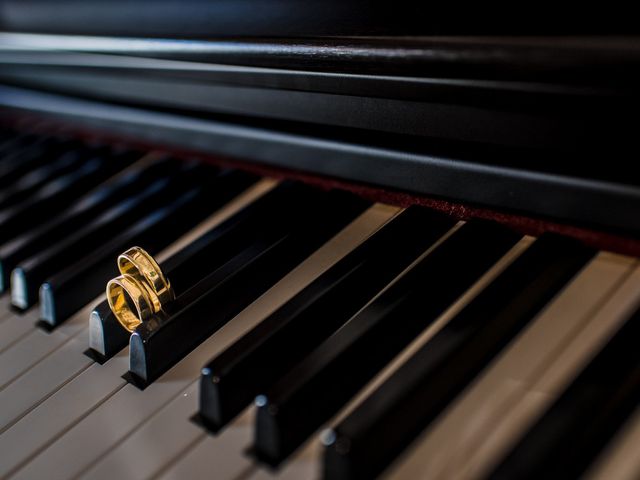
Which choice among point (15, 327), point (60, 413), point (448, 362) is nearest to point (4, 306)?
point (15, 327)

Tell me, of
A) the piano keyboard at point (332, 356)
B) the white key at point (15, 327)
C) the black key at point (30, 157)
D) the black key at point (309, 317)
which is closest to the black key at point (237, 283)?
the piano keyboard at point (332, 356)

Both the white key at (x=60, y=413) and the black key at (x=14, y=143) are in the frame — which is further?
the black key at (x=14, y=143)

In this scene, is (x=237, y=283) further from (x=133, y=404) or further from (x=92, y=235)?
(x=92, y=235)

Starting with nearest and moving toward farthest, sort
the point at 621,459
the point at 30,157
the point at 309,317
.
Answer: the point at 621,459 < the point at 309,317 < the point at 30,157

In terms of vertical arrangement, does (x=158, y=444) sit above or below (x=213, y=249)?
below

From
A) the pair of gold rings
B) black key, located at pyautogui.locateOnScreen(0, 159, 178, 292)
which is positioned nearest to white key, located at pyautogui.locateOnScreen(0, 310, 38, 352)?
black key, located at pyautogui.locateOnScreen(0, 159, 178, 292)

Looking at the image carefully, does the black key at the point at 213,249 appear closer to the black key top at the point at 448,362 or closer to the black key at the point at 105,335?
the black key at the point at 105,335

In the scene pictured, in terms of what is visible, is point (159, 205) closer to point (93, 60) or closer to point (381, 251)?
point (93, 60)
